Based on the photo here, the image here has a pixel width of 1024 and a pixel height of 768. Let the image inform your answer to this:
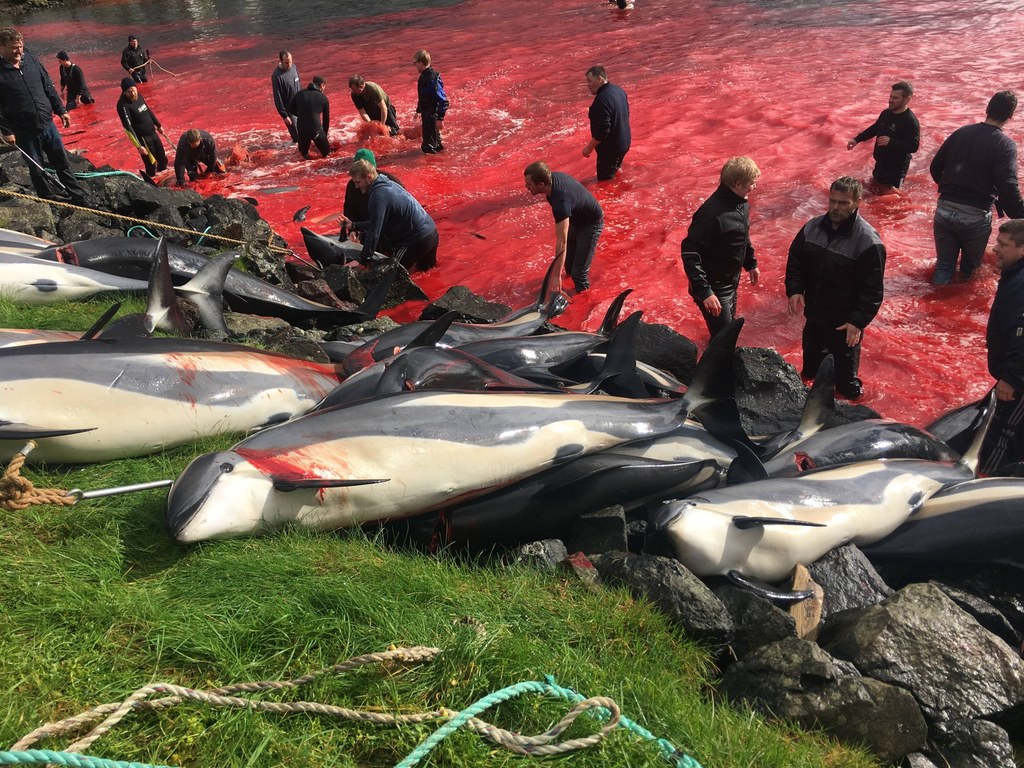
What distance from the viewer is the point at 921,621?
4.14m

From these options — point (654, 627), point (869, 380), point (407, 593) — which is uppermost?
point (407, 593)

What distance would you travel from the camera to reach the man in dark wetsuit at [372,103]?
16.4 m

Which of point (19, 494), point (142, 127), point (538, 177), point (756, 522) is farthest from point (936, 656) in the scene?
point (142, 127)

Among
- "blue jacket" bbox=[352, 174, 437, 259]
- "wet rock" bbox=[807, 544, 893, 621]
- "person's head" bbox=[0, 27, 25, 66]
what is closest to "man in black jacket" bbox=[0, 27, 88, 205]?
"person's head" bbox=[0, 27, 25, 66]

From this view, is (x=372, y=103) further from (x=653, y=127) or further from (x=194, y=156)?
(x=653, y=127)

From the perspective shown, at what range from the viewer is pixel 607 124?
1264 cm

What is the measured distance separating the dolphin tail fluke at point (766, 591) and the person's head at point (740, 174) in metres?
3.54

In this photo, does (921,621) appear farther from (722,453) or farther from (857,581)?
(722,453)

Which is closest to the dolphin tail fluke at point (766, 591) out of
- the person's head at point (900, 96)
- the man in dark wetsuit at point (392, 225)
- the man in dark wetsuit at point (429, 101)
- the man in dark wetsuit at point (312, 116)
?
the man in dark wetsuit at point (392, 225)

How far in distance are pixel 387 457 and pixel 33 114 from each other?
9223mm

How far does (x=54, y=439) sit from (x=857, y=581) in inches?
191

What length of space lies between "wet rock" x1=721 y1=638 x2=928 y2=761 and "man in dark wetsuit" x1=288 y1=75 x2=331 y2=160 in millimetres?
14630

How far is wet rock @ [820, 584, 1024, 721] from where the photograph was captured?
390 centimetres

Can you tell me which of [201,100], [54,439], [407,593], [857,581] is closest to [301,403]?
[54,439]
